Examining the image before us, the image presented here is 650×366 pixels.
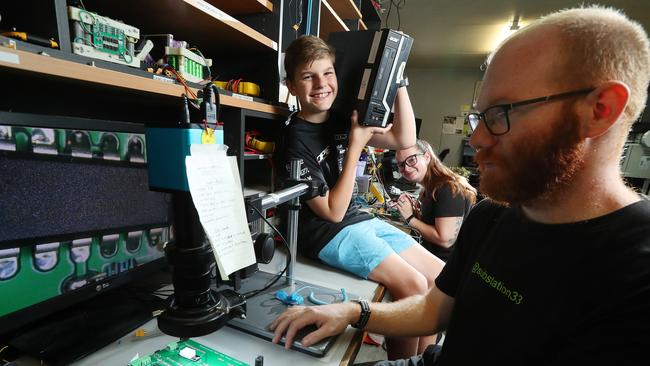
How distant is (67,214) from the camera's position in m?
0.60

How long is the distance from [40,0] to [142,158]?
34 cm

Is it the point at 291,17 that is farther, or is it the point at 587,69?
the point at 291,17

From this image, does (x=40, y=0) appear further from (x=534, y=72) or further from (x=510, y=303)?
(x=510, y=303)

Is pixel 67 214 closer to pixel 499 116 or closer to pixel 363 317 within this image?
pixel 363 317

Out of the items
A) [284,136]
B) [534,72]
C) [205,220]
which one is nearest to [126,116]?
[284,136]

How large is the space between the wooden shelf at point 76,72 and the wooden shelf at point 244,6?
1.94 ft

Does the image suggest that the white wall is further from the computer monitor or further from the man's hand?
the computer monitor

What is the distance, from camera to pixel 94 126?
0.61m

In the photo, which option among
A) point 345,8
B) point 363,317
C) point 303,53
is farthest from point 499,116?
point 345,8

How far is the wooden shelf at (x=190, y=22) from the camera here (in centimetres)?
77

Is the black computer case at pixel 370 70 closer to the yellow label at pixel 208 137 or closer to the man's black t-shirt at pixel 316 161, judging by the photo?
the man's black t-shirt at pixel 316 161

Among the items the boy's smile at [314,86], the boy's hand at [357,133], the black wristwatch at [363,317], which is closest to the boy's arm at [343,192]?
the boy's hand at [357,133]

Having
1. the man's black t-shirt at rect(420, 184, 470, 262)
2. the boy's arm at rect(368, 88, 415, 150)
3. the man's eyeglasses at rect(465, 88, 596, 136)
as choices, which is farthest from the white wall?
the man's eyeglasses at rect(465, 88, 596, 136)

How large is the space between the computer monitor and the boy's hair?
654 millimetres
